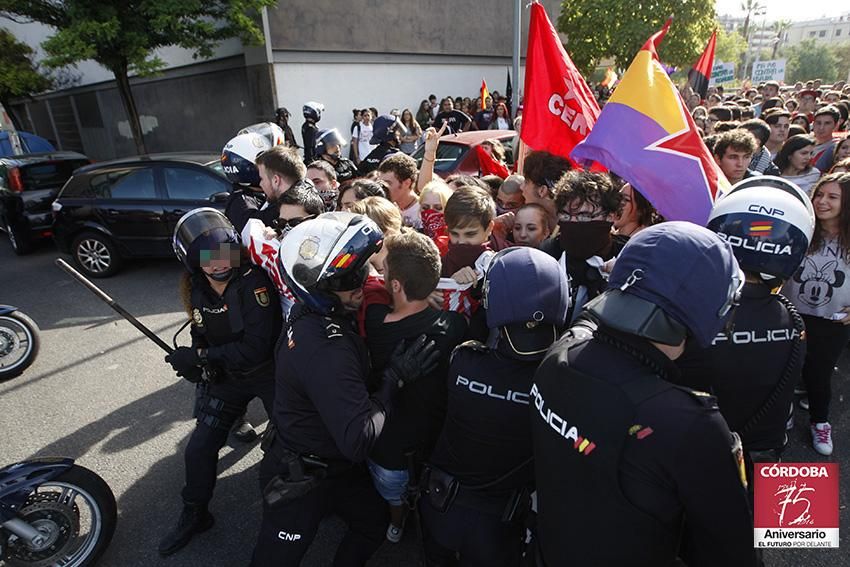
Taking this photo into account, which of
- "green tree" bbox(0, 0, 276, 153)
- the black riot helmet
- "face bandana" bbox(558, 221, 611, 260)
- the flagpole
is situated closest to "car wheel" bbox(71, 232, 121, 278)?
"green tree" bbox(0, 0, 276, 153)

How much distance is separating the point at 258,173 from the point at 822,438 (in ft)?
14.9

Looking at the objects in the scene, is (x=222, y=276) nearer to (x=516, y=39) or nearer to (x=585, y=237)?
(x=585, y=237)

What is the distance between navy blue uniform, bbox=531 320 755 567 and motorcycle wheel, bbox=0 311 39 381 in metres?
5.53

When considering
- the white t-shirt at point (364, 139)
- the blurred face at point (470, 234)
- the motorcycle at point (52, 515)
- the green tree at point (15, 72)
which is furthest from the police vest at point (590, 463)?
the green tree at point (15, 72)

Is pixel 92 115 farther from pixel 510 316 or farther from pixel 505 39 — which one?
pixel 510 316

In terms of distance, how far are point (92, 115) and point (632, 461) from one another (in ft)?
85.2

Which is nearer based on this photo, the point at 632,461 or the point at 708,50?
the point at 632,461

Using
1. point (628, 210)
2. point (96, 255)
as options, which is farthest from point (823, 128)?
point (96, 255)

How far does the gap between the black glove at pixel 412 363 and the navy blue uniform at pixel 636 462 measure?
0.69m

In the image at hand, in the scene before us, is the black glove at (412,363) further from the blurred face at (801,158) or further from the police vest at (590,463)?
the blurred face at (801,158)

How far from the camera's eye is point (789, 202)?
1.99 meters

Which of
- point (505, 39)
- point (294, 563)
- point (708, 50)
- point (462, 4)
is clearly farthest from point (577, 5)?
point (294, 563)

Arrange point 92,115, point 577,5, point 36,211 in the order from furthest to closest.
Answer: point 92,115 → point 577,5 → point 36,211

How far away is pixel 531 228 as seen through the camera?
3193mm
